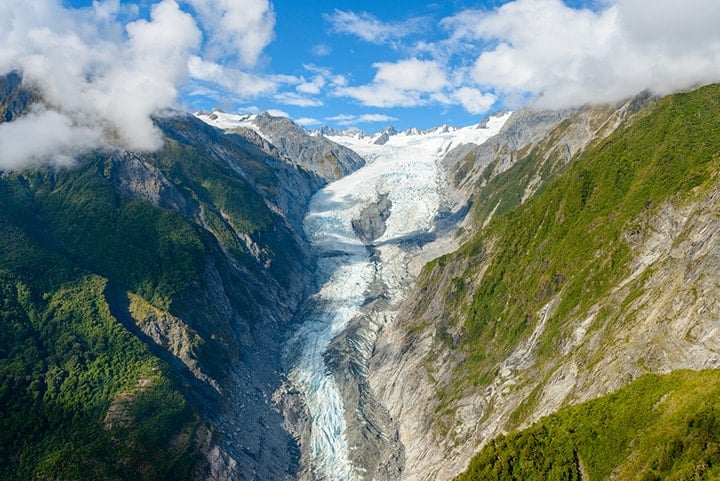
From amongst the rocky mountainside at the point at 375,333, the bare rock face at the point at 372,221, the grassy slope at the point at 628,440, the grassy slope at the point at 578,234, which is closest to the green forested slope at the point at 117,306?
the rocky mountainside at the point at 375,333

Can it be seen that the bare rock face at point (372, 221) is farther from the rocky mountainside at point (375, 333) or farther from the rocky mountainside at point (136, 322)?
the rocky mountainside at point (375, 333)

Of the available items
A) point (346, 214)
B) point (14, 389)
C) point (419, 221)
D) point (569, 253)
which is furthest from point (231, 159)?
point (569, 253)

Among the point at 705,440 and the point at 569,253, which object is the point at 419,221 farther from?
the point at 705,440

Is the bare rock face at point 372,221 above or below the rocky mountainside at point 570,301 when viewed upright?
above

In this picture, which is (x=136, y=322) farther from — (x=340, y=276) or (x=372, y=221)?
(x=372, y=221)

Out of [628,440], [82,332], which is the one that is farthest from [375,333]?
[628,440]

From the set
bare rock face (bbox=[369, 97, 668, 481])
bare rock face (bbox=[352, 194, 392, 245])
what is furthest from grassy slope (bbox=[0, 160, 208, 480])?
bare rock face (bbox=[352, 194, 392, 245])
